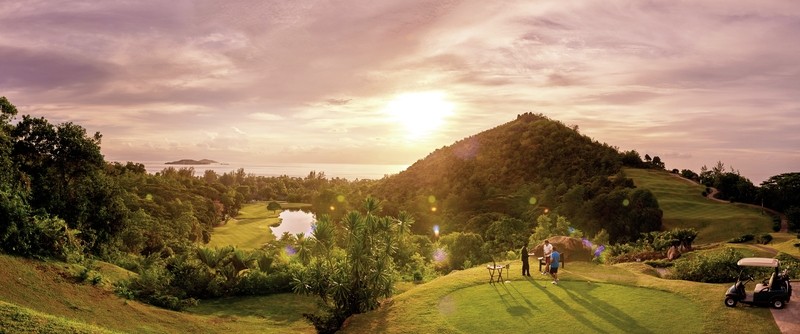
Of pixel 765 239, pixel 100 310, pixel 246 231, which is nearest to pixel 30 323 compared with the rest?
pixel 100 310

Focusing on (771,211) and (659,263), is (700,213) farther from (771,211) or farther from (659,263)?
(659,263)

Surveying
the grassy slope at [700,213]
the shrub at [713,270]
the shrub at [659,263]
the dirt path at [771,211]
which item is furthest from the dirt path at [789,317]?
the dirt path at [771,211]

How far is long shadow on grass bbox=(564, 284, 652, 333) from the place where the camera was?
17172mm

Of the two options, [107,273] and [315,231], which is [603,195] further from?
[107,273]

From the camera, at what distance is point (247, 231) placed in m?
99.9

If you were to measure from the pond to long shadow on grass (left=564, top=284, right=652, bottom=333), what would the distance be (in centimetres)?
9324

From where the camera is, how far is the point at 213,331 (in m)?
20.9

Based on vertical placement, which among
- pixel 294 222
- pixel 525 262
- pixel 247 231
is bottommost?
pixel 294 222

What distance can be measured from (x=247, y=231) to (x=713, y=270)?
89.1 metres

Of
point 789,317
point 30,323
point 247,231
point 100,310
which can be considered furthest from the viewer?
point 247,231

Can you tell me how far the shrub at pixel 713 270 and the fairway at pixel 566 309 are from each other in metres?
5.35

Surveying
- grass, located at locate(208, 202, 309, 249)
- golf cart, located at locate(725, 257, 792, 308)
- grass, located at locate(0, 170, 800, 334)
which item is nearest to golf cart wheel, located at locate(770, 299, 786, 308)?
golf cart, located at locate(725, 257, 792, 308)

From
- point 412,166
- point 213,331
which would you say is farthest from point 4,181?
point 412,166

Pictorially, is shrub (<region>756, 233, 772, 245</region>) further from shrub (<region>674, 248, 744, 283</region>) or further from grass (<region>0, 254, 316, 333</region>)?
grass (<region>0, 254, 316, 333</region>)
